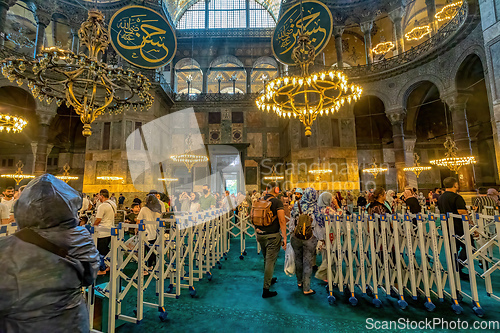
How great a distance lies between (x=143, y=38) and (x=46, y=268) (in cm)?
997

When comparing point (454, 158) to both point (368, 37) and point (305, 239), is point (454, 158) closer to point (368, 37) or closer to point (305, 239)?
point (368, 37)

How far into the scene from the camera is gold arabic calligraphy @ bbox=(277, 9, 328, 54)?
9.84m

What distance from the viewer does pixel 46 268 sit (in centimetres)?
105

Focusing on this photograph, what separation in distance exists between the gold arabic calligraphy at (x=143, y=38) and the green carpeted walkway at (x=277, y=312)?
847cm

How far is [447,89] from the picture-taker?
10.8m

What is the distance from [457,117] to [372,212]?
10552 mm

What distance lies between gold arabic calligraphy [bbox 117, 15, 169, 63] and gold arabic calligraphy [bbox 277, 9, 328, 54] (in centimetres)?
529

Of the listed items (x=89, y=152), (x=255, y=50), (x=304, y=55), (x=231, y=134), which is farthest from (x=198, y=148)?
(x=304, y=55)

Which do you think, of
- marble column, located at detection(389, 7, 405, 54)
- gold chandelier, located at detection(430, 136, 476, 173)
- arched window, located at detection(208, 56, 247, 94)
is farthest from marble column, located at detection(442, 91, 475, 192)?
arched window, located at detection(208, 56, 247, 94)

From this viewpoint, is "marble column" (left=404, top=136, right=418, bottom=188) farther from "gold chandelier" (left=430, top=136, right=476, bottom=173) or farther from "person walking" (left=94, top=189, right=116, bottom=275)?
"person walking" (left=94, top=189, right=116, bottom=275)

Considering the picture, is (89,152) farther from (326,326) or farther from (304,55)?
(326,326)

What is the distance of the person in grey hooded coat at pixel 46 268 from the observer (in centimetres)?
101

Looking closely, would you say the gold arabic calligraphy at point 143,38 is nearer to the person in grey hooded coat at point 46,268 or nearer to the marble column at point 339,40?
the person in grey hooded coat at point 46,268

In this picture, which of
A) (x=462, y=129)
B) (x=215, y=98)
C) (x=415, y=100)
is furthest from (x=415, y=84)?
(x=215, y=98)
